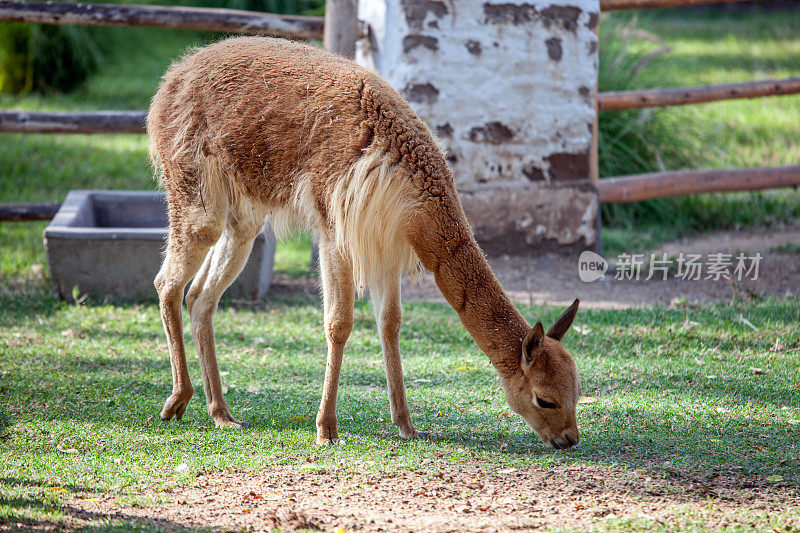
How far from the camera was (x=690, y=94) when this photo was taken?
8312 mm

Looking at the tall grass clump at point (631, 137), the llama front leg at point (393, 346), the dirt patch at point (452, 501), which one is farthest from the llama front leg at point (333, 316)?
the tall grass clump at point (631, 137)

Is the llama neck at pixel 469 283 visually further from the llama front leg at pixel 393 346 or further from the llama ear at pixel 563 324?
the llama front leg at pixel 393 346

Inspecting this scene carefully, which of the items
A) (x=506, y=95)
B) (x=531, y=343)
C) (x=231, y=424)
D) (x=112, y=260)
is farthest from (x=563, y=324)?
(x=506, y=95)

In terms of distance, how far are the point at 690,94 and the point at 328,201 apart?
5.57 metres

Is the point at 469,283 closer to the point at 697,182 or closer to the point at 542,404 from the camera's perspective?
the point at 542,404

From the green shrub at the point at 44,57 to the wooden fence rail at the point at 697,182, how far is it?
8073mm

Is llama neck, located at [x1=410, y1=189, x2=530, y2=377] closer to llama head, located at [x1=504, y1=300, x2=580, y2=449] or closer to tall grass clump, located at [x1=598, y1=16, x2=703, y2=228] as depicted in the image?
llama head, located at [x1=504, y1=300, x2=580, y2=449]

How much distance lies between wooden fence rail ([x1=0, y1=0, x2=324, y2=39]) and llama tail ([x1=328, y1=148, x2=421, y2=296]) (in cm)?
399

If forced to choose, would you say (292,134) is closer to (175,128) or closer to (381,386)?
(175,128)

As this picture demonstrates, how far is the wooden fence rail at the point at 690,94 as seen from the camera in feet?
26.6

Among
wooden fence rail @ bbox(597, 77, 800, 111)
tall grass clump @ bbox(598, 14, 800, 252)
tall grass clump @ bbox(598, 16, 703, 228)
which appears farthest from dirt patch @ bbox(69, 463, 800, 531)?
tall grass clump @ bbox(598, 16, 703, 228)

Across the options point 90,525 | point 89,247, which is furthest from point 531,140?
point 90,525

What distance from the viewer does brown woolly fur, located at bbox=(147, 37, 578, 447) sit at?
3.86m

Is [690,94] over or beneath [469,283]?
over
